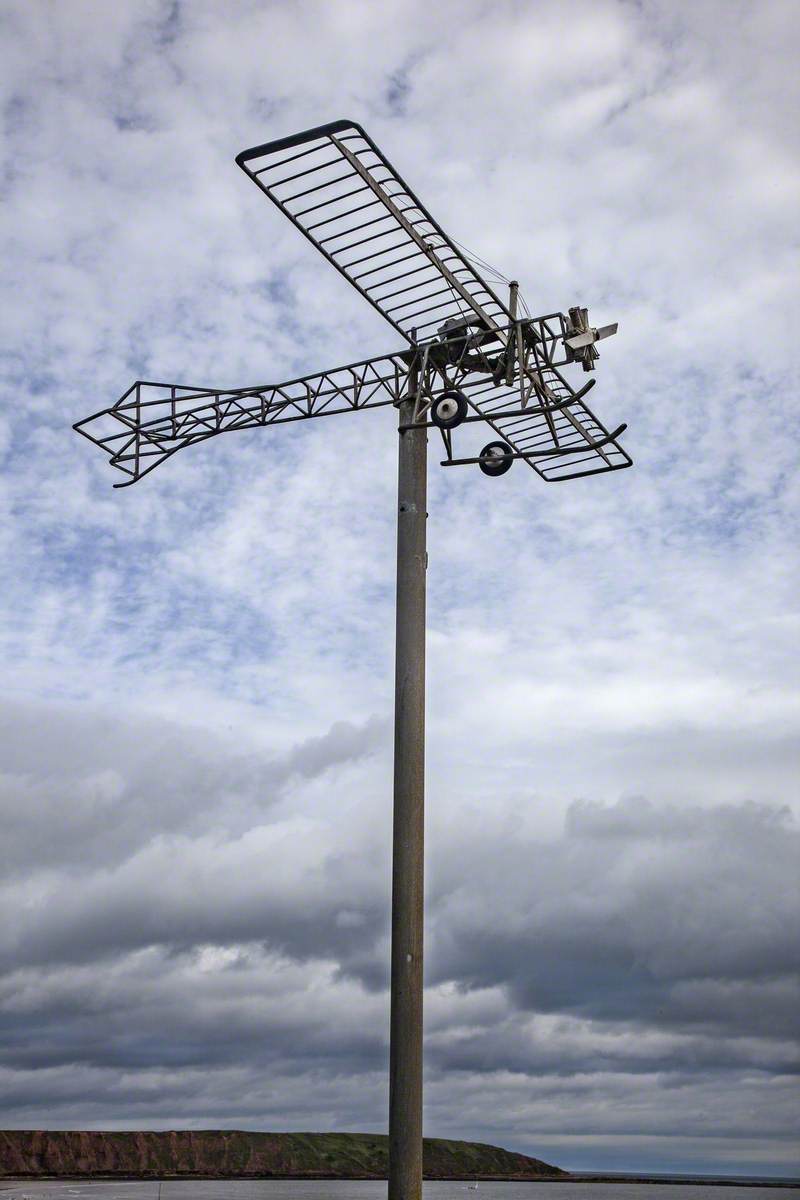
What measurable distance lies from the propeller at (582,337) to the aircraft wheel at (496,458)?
1468 millimetres

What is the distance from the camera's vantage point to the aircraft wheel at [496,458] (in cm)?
1569

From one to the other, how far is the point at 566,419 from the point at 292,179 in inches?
195

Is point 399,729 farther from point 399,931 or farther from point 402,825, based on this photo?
point 399,931

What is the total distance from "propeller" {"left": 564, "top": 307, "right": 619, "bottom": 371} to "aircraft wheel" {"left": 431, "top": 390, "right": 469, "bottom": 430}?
61.5 inches

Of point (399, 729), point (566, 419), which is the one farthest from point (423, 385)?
point (399, 729)

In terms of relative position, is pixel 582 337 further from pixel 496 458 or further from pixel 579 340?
pixel 496 458

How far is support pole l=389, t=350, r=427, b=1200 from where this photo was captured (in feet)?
41.3

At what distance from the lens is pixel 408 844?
13.0 m

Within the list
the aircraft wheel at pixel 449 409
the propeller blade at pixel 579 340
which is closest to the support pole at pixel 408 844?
the aircraft wheel at pixel 449 409

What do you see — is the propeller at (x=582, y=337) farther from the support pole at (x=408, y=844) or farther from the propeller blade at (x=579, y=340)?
the support pole at (x=408, y=844)

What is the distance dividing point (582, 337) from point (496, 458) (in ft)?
5.96

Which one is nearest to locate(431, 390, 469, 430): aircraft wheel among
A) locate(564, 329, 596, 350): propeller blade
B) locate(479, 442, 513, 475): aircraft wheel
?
locate(479, 442, 513, 475): aircraft wheel

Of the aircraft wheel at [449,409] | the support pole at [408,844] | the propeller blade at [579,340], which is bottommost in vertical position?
the support pole at [408,844]

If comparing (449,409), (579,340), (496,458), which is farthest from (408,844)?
(579,340)
